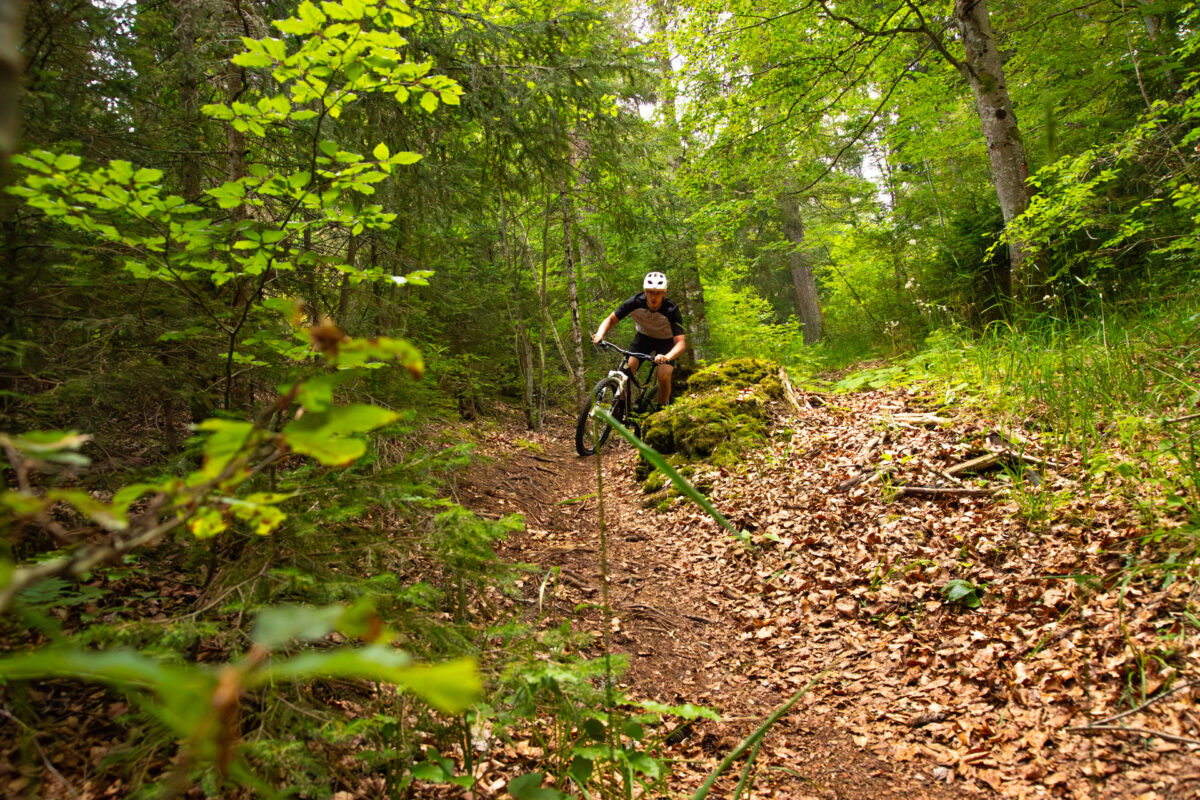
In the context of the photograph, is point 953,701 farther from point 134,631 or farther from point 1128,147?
point 1128,147

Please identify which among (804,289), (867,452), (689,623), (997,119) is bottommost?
(689,623)

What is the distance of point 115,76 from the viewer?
3.14 metres

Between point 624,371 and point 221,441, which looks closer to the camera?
point 221,441

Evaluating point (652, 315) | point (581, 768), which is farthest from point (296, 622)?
point (652, 315)

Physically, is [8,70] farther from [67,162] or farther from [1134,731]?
[1134,731]

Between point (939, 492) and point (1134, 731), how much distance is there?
6.83ft

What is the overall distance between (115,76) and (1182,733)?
19.4 ft

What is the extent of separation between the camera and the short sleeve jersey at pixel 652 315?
750 cm

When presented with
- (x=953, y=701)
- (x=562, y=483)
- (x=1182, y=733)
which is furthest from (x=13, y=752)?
(x=562, y=483)

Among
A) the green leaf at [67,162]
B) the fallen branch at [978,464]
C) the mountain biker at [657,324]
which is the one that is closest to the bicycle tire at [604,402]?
the mountain biker at [657,324]

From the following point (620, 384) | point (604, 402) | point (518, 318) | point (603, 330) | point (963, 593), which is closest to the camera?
point (963, 593)

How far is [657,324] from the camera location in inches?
300

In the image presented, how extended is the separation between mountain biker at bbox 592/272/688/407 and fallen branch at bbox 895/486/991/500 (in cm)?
336

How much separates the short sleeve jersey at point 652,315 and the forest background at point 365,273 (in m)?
1.80
